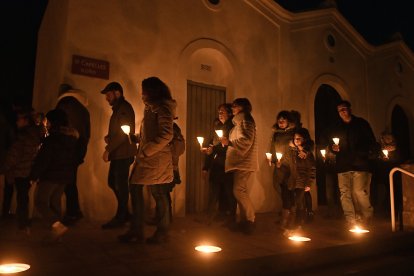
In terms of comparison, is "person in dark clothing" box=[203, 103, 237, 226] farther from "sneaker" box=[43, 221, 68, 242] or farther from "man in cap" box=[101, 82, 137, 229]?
"sneaker" box=[43, 221, 68, 242]

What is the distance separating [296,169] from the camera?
5.96m

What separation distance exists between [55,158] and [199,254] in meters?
2.05

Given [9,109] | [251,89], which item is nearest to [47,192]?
[251,89]

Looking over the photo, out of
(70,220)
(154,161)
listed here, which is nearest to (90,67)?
(70,220)

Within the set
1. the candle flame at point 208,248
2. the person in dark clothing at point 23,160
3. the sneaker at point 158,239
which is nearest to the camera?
the candle flame at point 208,248

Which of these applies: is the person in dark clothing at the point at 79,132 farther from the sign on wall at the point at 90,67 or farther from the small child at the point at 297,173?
the small child at the point at 297,173

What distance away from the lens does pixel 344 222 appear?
23.7 feet

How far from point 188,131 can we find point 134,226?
3602 millimetres

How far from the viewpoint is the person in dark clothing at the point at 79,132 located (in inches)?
219

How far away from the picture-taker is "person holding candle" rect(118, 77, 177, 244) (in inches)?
170

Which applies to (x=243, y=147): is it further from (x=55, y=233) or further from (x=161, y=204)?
(x=55, y=233)

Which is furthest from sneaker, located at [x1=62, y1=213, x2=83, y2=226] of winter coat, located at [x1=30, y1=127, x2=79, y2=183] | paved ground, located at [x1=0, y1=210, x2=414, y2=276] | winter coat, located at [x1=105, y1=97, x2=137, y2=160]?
winter coat, located at [x1=30, y1=127, x2=79, y2=183]

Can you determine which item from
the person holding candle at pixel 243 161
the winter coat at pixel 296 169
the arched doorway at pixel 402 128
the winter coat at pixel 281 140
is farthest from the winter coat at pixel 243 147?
the arched doorway at pixel 402 128

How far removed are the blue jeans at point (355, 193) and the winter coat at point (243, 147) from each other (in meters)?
1.75
